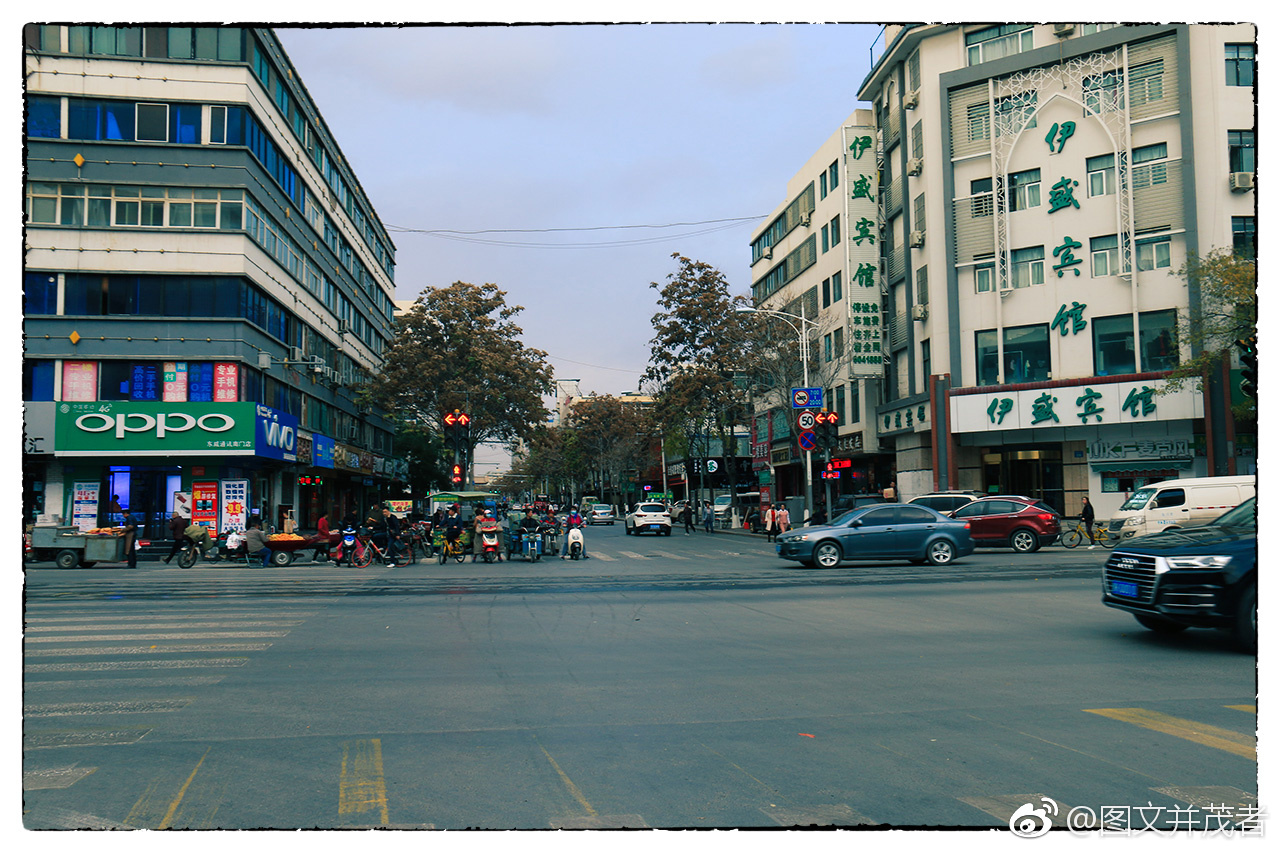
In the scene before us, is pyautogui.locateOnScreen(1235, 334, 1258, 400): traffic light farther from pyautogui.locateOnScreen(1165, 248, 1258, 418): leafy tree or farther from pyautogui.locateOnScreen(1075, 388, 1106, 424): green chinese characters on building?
pyautogui.locateOnScreen(1075, 388, 1106, 424): green chinese characters on building

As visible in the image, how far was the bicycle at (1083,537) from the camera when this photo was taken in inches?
1123

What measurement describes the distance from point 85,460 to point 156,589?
18.5 metres

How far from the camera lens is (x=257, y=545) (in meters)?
26.6

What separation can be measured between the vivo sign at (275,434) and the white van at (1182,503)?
29.5 meters

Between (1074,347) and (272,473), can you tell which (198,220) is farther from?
(1074,347)

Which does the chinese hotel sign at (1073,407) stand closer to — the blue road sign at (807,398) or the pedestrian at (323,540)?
the blue road sign at (807,398)

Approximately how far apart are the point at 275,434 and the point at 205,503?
12.9 ft

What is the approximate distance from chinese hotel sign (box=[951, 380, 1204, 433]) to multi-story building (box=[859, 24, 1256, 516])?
0.05 meters

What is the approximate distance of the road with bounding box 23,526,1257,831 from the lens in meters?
5.08

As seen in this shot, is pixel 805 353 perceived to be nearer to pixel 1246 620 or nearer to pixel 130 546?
pixel 130 546

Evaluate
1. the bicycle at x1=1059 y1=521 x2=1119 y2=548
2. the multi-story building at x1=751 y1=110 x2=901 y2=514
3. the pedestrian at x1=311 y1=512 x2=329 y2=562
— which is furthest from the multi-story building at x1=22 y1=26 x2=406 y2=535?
the bicycle at x1=1059 y1=521 x2=1119 y2=548

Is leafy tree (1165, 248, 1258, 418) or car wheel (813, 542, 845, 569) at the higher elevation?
leafy tree (1165, 248, 1258, 418)

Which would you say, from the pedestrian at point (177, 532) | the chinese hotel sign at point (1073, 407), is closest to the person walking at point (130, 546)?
the pedestrian at point (177, 532)

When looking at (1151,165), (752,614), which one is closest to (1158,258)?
(1151,165)
